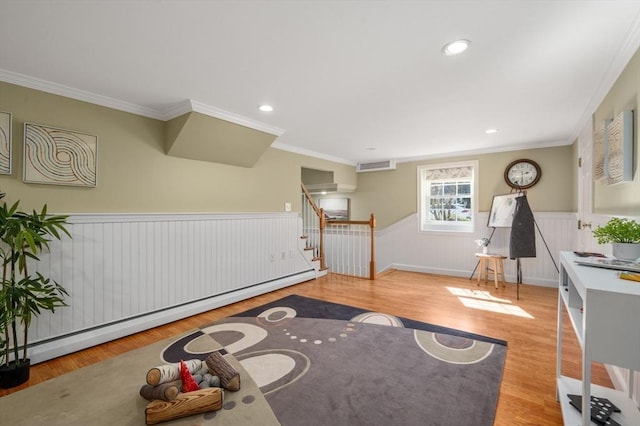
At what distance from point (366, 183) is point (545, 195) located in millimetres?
3226

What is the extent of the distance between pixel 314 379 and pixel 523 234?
374 centimetres

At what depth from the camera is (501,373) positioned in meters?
2.09

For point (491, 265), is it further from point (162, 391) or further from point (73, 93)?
point (73, 93)

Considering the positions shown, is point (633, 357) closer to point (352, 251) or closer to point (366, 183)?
point (352, 251)

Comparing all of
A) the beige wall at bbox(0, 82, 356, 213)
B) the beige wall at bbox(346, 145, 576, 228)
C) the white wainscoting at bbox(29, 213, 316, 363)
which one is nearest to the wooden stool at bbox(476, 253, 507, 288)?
the beige wall at bbox(346, 145, 576, 228)

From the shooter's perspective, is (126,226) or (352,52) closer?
(352,52)

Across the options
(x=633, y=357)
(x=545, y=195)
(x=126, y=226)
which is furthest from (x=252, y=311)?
(x=545, y=195)

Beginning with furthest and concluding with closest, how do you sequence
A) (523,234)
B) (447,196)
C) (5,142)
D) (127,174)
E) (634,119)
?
(447,196) < (523,234) < (127,174) < (5,142) < (634,119)

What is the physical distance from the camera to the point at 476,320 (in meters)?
3.12

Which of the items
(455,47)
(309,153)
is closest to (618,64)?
(455,47)

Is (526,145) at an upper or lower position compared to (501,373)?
upper

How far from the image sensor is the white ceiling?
153cm

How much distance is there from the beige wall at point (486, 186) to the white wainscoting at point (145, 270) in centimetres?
280

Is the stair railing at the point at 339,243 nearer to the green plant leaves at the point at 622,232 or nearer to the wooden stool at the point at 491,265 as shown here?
the wooden stool at the point at 491,265
